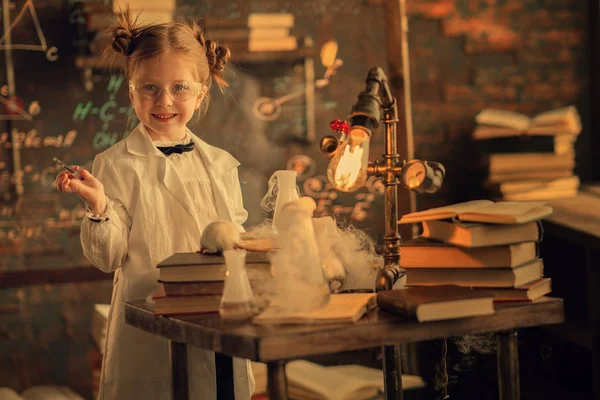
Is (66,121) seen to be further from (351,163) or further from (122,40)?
(351,163)

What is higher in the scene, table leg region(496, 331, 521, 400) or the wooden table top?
the wooden table top

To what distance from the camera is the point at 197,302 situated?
168 centimetres

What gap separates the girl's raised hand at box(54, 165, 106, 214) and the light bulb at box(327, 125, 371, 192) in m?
0.52

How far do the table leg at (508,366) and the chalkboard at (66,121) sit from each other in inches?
92.0

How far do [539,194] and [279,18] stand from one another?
1.45 metres

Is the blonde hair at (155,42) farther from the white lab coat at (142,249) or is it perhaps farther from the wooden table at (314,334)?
the wooden table at (314,334)

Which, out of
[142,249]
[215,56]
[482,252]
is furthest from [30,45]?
[482,252]

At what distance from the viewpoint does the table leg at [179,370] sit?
5.90 ft

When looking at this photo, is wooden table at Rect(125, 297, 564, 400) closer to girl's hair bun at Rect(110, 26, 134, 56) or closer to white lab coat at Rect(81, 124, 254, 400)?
white lab coat at Rect(81, 124, 254, 400)

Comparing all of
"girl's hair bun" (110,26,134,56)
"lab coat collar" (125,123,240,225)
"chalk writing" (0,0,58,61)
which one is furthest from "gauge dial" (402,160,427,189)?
"chalk writing" (0,0,58,61)

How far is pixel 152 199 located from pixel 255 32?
6.88 feet

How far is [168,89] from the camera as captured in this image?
2.13 metres

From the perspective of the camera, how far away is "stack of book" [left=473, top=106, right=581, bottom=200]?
4039mm

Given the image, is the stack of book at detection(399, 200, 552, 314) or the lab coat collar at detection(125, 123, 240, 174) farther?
the lab coat collar at detection(125, 123, 240, 174)
